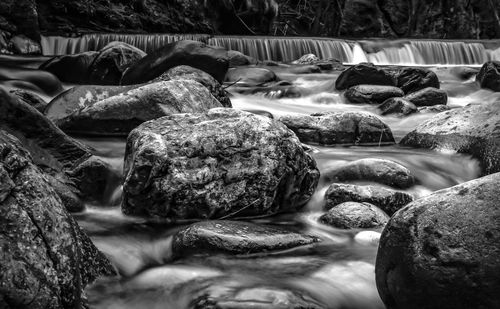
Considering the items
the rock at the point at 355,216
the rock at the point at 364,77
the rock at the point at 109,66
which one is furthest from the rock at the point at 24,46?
the rock at the point at 355,216

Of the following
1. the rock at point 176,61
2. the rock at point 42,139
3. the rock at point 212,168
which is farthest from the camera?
the rock at point 176,61

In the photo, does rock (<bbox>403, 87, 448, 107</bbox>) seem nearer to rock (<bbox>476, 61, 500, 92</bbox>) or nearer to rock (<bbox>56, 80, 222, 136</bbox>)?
rock (<bbox>476, 61, 500, 92</bbox>)

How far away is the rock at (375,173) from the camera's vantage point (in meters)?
5.04

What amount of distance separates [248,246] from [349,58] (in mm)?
15591

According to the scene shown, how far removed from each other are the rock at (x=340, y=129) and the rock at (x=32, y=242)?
180 inches

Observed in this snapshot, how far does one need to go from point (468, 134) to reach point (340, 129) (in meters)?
1.48

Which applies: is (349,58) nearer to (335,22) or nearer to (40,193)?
(335,22)

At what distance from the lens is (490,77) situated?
39.6 feet

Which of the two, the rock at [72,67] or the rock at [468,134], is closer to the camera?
the rock at [468,134]

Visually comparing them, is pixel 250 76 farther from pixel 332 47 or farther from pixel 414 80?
pixel 332 47

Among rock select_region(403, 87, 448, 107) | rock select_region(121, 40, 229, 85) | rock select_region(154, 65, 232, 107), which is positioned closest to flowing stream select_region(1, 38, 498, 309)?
rock select_region(154, 65, 232, 107)

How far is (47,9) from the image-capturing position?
18281 millimetres

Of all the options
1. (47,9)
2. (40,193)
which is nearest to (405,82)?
(40,193)

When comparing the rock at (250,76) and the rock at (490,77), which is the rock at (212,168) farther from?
the rock at (490,77)
